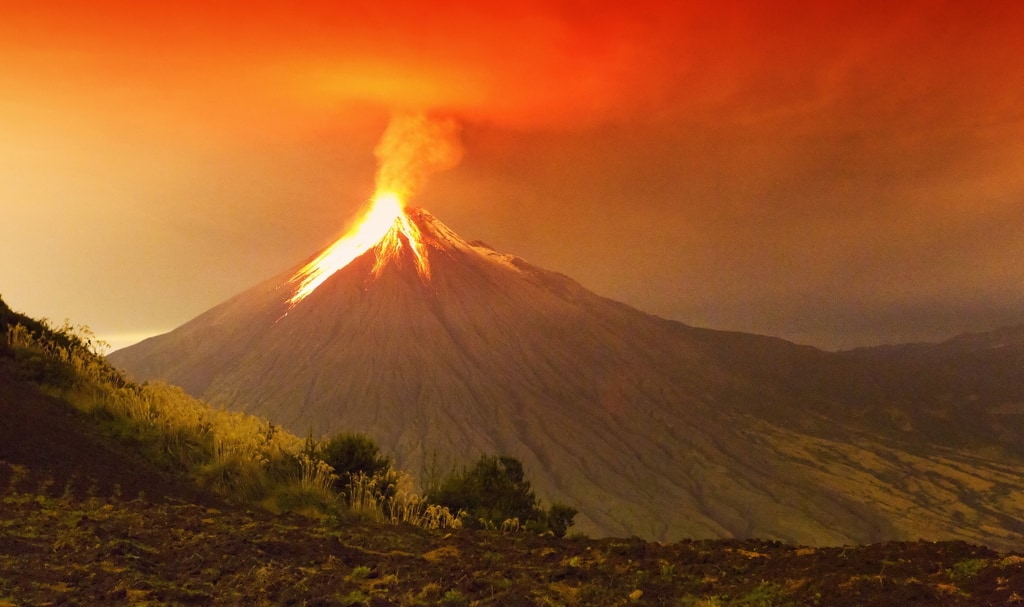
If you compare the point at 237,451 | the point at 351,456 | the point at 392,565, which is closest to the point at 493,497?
the point at 351,456

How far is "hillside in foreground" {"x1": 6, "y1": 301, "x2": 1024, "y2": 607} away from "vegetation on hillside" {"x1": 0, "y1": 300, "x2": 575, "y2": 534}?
2033mm

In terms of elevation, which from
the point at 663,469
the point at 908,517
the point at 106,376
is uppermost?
the point at 106,376

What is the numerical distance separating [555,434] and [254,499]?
19142 centimetres

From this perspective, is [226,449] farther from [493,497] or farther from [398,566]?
[493,497]

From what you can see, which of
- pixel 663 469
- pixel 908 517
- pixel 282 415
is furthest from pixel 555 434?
pixel 908 517

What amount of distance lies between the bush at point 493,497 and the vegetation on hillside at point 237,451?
841 mm

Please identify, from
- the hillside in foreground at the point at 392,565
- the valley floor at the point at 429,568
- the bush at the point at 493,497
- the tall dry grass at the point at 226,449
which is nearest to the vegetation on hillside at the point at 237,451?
the tall dry grass at the point at 226,449

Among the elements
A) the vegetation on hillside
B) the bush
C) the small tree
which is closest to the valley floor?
the vegetation on hillside

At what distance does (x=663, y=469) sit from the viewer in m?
198

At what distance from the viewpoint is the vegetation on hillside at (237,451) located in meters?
11.6

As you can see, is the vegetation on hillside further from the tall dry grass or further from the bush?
the bush

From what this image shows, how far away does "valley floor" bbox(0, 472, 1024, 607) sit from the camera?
5.56 metres

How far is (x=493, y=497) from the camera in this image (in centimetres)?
1825

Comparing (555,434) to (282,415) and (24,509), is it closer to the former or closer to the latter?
(282,415)
